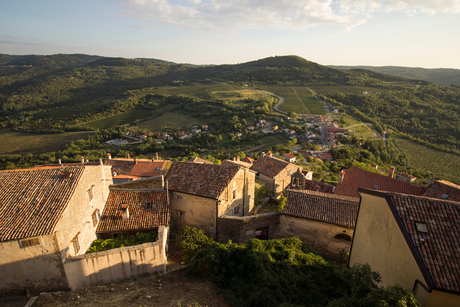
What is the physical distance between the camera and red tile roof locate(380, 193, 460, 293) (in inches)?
326

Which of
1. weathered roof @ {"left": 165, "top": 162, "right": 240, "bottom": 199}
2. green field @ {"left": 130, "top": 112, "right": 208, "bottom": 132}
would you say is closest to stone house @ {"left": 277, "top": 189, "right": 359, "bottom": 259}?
weathered roof @ {"left": 165, "top": 162, "right": 240, "bottom": 199}

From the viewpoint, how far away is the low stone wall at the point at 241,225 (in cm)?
1786

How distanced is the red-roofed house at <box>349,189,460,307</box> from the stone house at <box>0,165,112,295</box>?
14.8m

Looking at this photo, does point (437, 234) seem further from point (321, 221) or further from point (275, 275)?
point (321, 221)

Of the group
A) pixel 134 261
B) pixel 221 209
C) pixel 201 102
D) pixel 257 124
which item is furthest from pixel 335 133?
pixel 134 261

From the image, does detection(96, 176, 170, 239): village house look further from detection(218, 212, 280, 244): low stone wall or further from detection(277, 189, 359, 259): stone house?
detection(277, 189, 359, 259): stone house

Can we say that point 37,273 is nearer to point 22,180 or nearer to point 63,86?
point 22,180

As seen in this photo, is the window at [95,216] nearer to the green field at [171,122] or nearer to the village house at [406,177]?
the village house at [406,177]

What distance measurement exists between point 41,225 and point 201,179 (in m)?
10.3

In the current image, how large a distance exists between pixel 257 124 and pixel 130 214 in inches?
3419

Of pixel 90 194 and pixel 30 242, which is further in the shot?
pixel 90 194

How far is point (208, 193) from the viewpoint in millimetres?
17953

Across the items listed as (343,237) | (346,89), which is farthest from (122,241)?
(346,89)

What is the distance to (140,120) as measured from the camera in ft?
370
